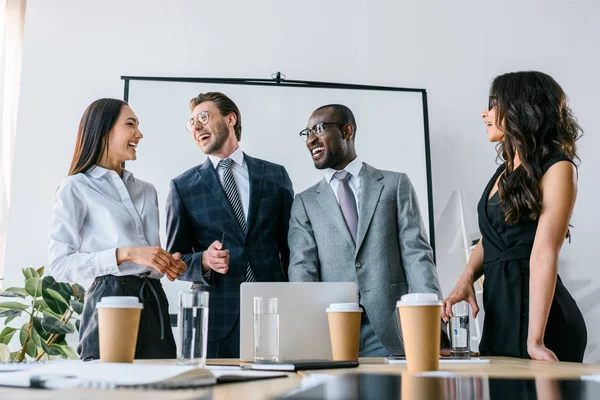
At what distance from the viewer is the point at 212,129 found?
307 centimetres

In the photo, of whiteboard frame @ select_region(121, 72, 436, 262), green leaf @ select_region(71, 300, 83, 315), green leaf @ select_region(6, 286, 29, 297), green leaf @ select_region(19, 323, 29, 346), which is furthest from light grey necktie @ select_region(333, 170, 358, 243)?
green leaf @ select_region(19, 323, 29, 346)

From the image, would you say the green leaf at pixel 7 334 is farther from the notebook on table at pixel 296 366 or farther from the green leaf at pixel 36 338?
the notebook on table at pixel 296 366

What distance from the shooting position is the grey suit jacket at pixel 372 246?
7.23ft

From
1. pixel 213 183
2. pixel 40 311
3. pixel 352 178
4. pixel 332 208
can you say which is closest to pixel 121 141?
pixel 213 183

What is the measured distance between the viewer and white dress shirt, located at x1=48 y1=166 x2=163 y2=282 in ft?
6.41

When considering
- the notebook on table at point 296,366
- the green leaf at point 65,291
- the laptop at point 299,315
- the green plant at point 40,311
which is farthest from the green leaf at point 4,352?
the notebook on table at point 296,366

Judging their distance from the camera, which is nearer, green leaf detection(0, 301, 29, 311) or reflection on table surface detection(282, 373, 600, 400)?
reflection on table surface detection(282, 373, 600, 400)

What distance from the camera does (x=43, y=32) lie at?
11.9 ft

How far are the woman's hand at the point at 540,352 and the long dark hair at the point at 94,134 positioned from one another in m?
1.53

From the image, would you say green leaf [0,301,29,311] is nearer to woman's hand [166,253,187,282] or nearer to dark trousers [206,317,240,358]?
dark trousers [206,317,240,358]

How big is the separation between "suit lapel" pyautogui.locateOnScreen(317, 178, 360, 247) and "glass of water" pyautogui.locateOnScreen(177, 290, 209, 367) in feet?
3.82

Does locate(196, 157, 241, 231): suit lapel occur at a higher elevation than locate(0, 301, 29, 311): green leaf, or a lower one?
higher

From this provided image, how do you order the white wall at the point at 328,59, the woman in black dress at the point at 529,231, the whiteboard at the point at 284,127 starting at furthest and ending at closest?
the white wall at the point at 328,59 → the whiteboard at the point at 284,127 → the woman in black dress at the point at 529,231

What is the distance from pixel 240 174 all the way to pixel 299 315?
1426 millimetres
